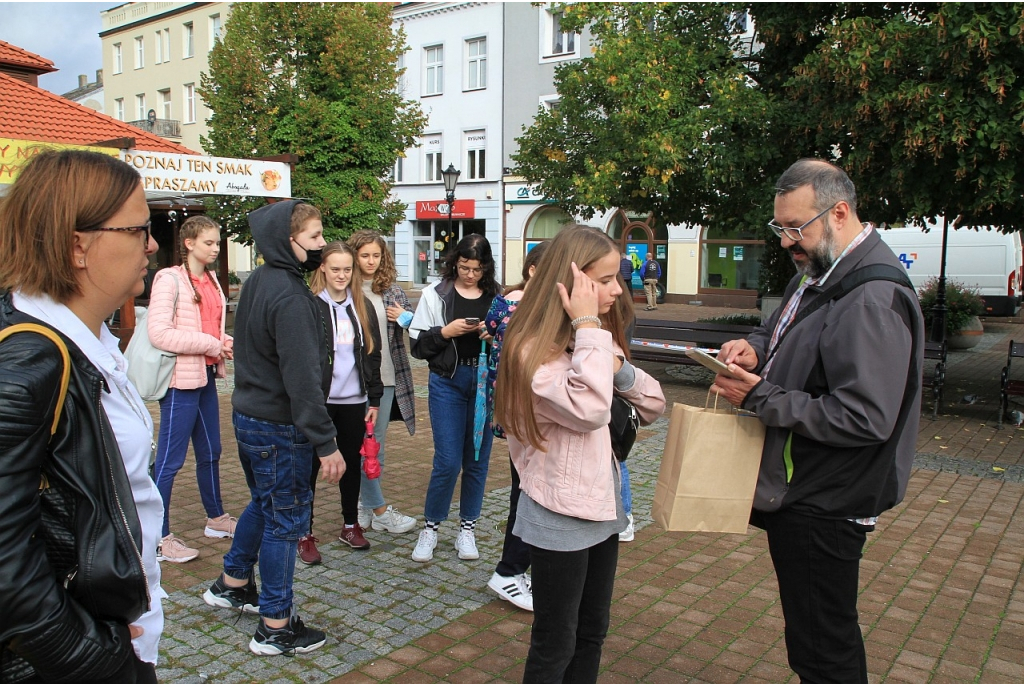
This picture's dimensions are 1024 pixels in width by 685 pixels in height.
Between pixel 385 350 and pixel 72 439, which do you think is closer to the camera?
pixel 72 439

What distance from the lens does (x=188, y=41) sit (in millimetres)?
40094

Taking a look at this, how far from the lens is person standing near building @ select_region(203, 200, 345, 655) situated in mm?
3438

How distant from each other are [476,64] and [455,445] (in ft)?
100

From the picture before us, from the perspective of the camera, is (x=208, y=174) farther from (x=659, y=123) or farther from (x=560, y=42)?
(x=560, y=42)

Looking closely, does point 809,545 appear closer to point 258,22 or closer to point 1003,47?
point 1003,47

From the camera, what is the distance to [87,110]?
42.8 feet

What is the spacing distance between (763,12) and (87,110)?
426 inches

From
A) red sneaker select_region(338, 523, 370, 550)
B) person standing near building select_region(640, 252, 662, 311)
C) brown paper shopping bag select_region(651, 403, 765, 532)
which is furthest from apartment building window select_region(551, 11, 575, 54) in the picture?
brown paper shopping bag select_region(651, 403, 765, 532)

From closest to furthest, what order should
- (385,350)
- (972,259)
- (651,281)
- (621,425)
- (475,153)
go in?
(621,425)
(385,350)
(972,259)
(651,281)
(475,153)

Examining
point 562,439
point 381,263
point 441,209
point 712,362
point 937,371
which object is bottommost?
point 937,371

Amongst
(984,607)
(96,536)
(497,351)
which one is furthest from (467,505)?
(96,536)

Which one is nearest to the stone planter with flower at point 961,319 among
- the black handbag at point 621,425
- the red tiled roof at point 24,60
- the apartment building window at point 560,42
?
the black handbag at point 621,425

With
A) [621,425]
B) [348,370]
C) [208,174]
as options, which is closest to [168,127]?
[208,174]

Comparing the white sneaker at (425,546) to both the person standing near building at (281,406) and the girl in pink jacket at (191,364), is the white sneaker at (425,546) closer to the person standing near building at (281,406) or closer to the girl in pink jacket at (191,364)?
the person standing near building at (281,406)
